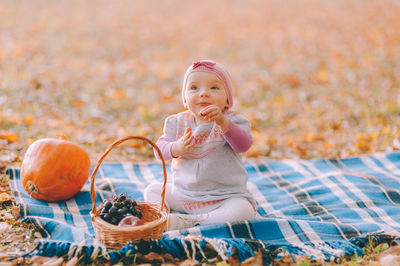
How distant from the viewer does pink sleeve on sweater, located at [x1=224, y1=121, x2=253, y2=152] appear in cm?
285

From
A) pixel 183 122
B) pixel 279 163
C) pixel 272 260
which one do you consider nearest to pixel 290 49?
pixel 279 163

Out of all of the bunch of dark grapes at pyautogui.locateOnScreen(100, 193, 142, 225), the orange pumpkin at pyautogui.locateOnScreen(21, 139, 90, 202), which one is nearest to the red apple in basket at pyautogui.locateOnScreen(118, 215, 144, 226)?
the bunch of dark grapes at pyautogui.locateOnScreen(100, 193, 142, 225)

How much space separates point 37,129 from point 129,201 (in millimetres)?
2889

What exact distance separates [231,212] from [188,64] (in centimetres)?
591

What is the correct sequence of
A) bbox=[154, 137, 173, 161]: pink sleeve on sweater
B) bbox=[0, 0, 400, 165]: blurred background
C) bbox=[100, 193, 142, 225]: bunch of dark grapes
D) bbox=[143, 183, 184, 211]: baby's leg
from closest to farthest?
bbox=[100, 193, 142, 225]: bunch of dark grapes
bbox=[154, 137, 173, 161]: pink sleeve on sweater
bbox=[143, 183, 184, 211]: baby's leg
bbox=[0, 0, 400, 165]: blurred background

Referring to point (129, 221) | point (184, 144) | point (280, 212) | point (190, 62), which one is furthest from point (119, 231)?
point (190, 62)

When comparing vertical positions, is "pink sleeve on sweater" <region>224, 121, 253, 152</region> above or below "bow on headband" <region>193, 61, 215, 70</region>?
below

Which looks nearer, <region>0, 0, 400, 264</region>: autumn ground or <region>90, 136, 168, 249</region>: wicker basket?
<region>90, 136, 168, 249</region>: wicker basket

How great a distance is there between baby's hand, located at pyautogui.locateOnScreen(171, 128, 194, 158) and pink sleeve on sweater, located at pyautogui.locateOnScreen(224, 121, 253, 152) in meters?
0.26

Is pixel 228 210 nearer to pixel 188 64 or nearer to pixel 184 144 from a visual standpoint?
pixel 184 144

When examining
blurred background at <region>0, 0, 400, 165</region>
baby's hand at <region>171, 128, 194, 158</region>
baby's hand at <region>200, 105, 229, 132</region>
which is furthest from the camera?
blurred background at <region>0, 0, 400, 165</region>

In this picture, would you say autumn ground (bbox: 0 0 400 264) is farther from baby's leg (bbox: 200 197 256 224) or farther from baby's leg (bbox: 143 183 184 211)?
baby's leg (bbox: 200 197 256 224)

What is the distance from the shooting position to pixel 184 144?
2.76 m

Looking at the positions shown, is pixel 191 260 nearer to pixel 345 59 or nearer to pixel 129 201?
pixel 129 201
